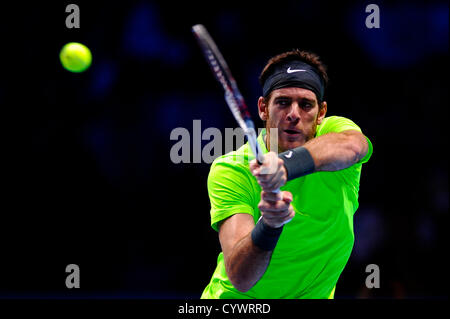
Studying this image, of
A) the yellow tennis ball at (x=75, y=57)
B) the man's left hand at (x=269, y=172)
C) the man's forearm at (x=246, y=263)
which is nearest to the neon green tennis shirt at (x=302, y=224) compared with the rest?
the man's forearm at (x=246, y=263)

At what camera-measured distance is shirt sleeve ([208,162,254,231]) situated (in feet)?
10.6

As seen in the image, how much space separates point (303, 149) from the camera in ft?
9.12

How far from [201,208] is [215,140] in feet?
2.70

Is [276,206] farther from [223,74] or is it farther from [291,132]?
[291,132]

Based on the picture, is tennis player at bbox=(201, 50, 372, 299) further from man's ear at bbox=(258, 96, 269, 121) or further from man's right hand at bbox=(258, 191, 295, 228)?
man's right hand at bbox=(258, 191, 295, 228)

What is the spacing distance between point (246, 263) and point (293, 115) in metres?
1.01

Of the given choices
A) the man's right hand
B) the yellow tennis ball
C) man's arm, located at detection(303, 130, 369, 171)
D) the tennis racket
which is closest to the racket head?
the tennis racket

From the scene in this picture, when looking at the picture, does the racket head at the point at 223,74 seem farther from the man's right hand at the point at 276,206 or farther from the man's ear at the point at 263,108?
the man's ear at the point at 263,108

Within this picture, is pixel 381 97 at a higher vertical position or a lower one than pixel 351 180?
higher

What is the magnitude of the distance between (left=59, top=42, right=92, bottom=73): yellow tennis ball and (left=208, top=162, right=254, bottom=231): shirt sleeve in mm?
3767

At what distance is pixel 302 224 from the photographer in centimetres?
335

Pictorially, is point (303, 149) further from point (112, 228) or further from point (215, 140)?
point (112, 228)

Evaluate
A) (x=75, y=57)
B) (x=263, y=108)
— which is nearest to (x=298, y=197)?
(x=263, y=108)
